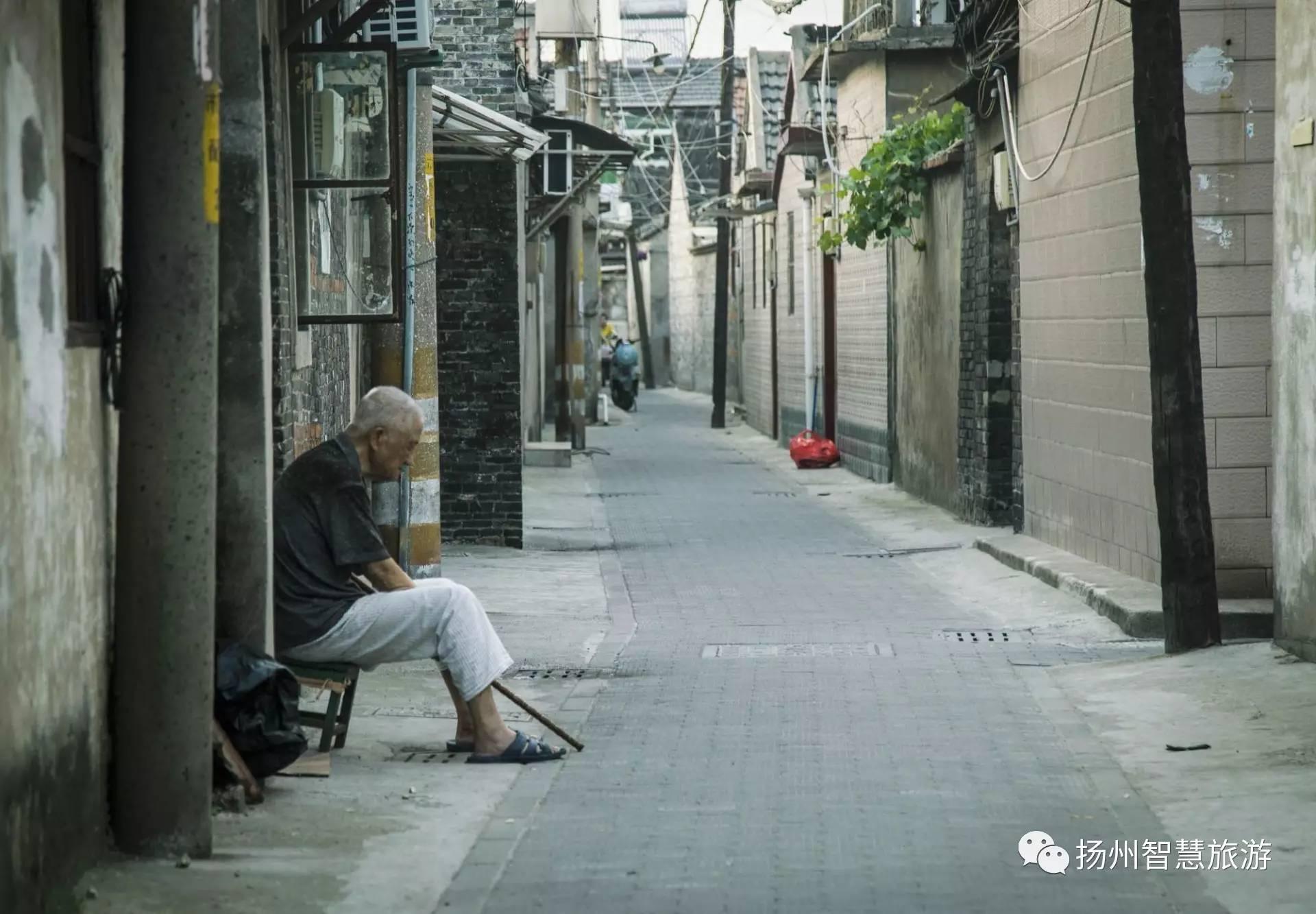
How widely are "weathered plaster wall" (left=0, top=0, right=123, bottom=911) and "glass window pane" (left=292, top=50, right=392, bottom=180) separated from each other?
12.7 feet

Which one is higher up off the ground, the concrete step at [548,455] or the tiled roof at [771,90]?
the tiled roof at [771,90]

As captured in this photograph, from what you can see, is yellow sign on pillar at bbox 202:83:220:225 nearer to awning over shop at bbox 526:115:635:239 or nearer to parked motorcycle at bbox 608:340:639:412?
awning over shop at bbox 526:115:635:239

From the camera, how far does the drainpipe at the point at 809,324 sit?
2758cm

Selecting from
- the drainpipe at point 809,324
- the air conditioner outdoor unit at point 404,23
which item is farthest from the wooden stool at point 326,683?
the drainpipe at point 809,324

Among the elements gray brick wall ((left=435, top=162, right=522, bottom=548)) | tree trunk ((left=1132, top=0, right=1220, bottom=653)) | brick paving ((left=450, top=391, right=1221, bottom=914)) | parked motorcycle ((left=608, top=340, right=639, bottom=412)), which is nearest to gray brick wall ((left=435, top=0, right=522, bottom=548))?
gray brick wall ((left=435, top=162, right=522, bottom=548))

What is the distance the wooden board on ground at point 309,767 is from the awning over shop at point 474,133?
6.58m

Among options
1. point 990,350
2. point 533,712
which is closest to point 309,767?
point 533,712

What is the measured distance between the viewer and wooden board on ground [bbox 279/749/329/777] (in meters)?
7.33

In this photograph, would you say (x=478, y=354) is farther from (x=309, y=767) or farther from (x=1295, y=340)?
(x=309, y=767)

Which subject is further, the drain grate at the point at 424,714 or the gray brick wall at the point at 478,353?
the gray brick wall at the point at 478,353

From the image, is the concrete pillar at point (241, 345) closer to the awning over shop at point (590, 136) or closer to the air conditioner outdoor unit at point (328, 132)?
the air conditioner outdoor unit at point (328, 132)

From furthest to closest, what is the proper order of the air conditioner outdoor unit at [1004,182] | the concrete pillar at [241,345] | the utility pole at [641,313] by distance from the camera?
1. the utility pole at [641,313]
2. the air conditioner outdoor unit at [1004,182]
3. the concrete pillar at [241,345]

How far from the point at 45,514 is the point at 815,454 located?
21.2 metres

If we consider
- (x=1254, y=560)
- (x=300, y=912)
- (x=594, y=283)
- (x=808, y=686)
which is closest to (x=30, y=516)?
(x=300, y=912)
